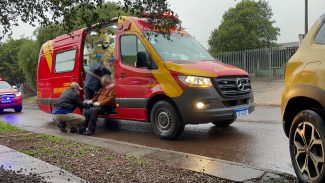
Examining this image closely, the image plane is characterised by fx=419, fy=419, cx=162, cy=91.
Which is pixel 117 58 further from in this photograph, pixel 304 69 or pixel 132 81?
pixel 304 69

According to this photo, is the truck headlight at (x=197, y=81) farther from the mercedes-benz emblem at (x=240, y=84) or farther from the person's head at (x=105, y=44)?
the person's head at (x=105, y=44)

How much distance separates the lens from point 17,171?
17.7 ft

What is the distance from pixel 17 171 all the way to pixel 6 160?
0.92 metres

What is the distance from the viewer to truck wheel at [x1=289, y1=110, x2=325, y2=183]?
4277 millimetres

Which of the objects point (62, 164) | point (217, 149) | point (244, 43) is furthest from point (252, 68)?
point (62, 164)

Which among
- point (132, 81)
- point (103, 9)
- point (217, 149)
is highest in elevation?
point (103, 9)

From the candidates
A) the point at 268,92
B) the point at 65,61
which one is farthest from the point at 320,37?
the point at 268,92

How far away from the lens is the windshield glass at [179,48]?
27.7 feet

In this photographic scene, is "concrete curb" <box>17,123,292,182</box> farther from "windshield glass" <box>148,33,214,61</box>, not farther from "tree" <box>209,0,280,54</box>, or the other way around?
"tree" <box>209,0,280,54</box>

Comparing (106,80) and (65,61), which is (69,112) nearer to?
(106,80)

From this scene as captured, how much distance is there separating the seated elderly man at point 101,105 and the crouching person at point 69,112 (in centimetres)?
19

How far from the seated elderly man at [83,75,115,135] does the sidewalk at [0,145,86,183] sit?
3170mm

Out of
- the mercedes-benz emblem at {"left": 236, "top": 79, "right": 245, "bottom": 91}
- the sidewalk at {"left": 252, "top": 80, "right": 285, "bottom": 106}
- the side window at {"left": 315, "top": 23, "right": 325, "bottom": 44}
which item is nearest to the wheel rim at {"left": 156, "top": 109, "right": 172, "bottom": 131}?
the mercedes-benz emblem at {"left": 236, "top": 79, "right": 245, "bottom": 91}

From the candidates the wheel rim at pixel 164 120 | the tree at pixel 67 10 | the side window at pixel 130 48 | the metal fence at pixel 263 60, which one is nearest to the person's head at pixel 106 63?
the side window at pixel 130 48
